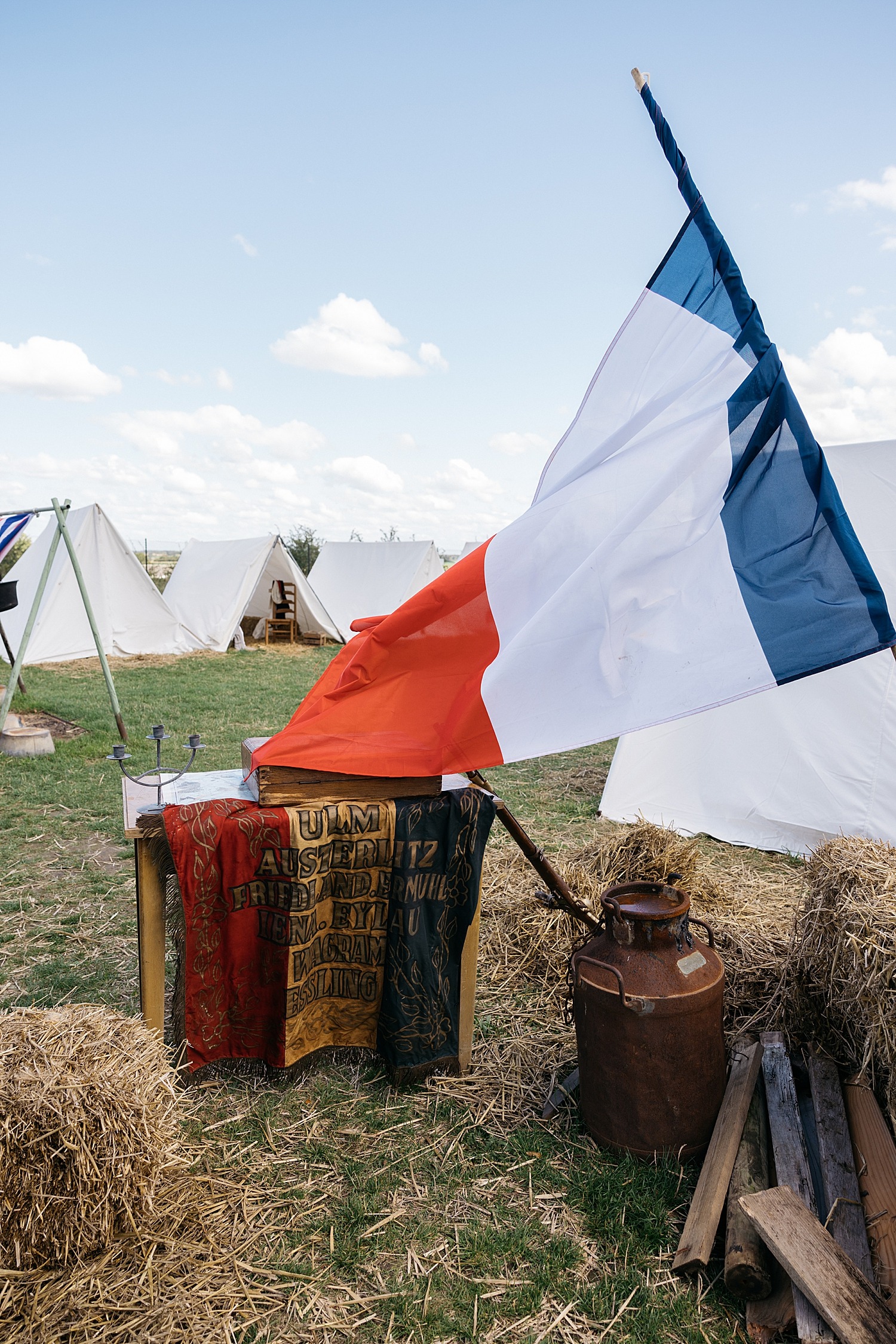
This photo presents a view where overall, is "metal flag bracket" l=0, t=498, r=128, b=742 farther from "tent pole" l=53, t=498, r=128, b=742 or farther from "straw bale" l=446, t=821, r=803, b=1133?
"straw bale" l=446, t=821, r=803, b=1133

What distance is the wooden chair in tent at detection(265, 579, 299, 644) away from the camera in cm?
1794

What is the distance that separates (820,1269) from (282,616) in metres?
17.0

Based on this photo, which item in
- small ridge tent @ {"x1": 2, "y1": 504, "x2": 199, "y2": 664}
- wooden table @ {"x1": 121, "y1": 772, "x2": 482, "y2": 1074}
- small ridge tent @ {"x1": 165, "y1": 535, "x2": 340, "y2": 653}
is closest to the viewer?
wooden table @ {"x1": 121, "y1": 772, "x2": 482, "y2": 1074}

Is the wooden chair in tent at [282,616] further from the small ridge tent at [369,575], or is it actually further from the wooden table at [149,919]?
the wooden table at [149,919]

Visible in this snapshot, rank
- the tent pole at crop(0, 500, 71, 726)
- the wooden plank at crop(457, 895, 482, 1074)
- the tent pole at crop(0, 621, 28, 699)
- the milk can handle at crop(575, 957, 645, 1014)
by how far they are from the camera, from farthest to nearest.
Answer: the tent pole at crop(0, 621, 28, 699), the tent pole at crop(0, 500, 71, 726), the wooden plank at crop(457, 895, 482, 1074), the milk can handle at crop(575, 957, 645, 1014)

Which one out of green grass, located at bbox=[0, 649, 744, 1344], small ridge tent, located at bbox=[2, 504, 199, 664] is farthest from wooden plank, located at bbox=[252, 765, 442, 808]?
small ridge tent, located at bbox=[2, 504, 199, 664]

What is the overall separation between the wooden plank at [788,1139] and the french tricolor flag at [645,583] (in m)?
1.25

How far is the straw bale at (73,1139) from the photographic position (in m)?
1.98

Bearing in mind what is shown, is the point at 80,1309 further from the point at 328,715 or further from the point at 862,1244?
the point at 862,1244

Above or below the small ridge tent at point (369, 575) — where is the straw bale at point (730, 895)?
below

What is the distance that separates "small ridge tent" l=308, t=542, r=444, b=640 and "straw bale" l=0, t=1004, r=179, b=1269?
15.4 m

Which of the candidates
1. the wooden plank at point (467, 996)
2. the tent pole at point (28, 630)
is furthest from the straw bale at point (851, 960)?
the tent pole at point (28, 630)

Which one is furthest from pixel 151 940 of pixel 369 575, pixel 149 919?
pixel 369 575

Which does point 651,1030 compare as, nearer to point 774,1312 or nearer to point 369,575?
point 774,1312
